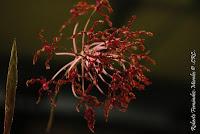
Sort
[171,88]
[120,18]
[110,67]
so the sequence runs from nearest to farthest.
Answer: [110,67] < [120,18] < [171,88]

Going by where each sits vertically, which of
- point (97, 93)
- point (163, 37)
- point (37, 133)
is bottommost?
point (37, 133)

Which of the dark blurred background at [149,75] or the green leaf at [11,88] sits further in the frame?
the dark blurred background at [149,75]

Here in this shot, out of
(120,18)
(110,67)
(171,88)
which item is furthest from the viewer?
(171,88)

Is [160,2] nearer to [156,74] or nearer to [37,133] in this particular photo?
[156,74]

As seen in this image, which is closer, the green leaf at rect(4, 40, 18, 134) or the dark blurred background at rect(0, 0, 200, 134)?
the green leaf at rect(4, 40, 18, 134)

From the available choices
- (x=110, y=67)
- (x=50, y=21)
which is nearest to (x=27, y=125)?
(x=50, y=21)

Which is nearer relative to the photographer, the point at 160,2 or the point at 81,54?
the point at 81,54

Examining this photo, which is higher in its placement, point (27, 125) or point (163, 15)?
point (163, 15)

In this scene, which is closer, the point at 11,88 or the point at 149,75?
the point at 11,88
